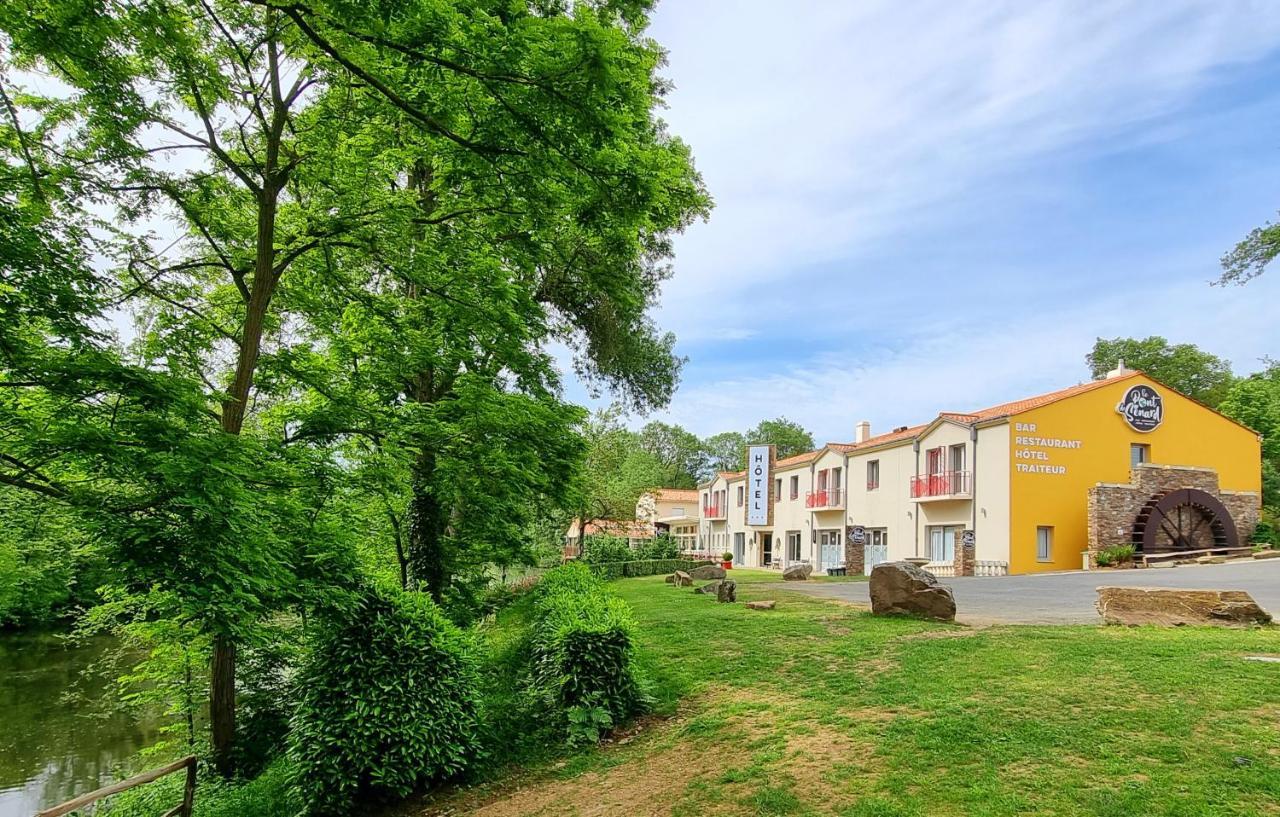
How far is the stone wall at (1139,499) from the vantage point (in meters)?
24.0

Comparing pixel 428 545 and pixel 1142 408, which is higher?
pixel 1142 408

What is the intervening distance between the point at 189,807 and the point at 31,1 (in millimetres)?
6422

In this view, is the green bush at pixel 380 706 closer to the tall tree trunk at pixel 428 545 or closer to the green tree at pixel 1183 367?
the tall tree trunk at pixel 428 545

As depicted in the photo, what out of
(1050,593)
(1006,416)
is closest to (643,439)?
(1006,416)

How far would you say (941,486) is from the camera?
26.9 metres

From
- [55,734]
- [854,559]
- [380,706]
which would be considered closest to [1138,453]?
[854,559]

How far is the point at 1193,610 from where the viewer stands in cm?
990

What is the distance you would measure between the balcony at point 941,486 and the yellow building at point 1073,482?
0.05 metres

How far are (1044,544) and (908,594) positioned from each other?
1616 centimetres

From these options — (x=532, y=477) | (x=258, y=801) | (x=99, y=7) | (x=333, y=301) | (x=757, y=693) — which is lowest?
(x=258, y=801)

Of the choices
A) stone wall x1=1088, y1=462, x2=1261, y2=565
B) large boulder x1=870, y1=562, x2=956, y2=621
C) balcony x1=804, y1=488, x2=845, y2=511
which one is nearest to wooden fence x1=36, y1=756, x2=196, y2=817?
large boulder x1=870, y1=562, x2=956, y2=621

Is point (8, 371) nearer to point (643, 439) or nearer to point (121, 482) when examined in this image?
point (121, 482)

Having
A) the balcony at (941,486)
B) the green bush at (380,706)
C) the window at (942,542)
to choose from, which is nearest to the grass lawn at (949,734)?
the green bush at (380,706)

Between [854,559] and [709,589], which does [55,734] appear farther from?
[854,559]
